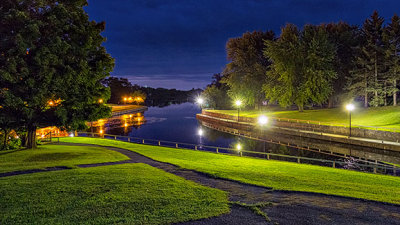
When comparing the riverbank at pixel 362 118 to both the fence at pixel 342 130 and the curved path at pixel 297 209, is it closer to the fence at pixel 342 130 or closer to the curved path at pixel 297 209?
the fence at pixel 342 130

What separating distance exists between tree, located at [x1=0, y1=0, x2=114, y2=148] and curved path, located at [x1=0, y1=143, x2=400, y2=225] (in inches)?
498

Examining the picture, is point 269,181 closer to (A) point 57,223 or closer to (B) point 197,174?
(B) point 197,174

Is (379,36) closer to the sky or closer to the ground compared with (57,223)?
closer to the sky

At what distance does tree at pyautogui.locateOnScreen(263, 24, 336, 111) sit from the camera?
4900cm

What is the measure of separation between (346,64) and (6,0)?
193ft

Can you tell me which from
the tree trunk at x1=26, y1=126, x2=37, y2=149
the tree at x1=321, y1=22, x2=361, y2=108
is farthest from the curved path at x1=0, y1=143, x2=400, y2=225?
the tree at x1=321, y1=22, x2=361, y2=108

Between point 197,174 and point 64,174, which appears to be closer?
point 64,174

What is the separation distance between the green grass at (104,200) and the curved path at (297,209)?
48 centimetres

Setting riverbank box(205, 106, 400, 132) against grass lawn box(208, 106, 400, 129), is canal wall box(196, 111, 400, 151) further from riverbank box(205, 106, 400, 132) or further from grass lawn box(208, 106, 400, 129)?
grass lawn box(208, 106, 400, 129)

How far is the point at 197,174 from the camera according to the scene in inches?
463

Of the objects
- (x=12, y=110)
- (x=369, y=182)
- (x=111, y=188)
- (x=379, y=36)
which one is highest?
(x=379, y=36)

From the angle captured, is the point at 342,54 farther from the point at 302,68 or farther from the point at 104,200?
the point at 104,200

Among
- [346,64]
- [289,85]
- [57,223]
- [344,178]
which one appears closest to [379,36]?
[346,64]

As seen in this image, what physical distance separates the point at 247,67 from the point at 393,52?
28002mm
